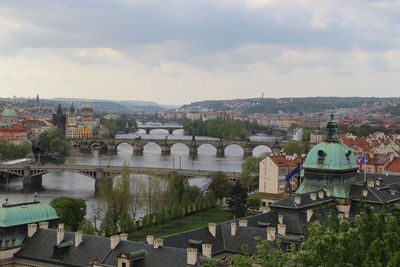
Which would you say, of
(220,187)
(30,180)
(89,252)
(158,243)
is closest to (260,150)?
(30,180)

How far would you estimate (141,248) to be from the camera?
30156mm

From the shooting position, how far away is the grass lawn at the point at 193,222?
5397cm

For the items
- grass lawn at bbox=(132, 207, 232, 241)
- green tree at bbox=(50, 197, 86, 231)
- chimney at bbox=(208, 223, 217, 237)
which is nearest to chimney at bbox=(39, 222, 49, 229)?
chimney at bbox=(208, 223, 217, 237)

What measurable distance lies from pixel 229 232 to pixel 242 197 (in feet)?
70.9

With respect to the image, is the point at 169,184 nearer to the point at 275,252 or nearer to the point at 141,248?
the point at 141,248

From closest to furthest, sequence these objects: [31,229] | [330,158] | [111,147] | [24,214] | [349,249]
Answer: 1. [349,249]
2. [31,229]
3. [24,214]
4. [330,158]
5. [111,147]

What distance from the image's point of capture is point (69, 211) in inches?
2085

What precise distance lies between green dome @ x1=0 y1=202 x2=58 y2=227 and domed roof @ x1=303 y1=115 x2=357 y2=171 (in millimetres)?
21598

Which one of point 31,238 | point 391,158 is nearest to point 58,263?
point 31,238

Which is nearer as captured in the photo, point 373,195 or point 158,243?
point 158,243

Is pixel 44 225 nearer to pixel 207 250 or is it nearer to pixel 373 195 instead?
pixel 207 250

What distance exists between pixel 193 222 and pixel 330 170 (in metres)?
16.2

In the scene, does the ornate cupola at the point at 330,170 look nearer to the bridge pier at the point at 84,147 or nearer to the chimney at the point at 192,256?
the chimney at the point at 192,256

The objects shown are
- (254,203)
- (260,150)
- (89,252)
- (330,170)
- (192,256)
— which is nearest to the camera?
(192,256)
